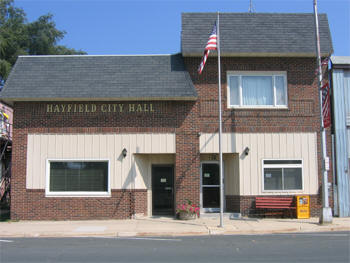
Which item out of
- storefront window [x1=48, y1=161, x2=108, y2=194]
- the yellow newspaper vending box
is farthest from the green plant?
the yellow newspaper vending box

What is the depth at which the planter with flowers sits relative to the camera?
48.5 ft

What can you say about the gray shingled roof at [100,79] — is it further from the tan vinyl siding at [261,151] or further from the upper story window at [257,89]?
the tan vinyl siding at [261,151]

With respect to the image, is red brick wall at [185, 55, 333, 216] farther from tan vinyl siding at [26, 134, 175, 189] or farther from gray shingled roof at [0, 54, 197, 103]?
tan vinyl siding at [26, 134, 175, 189]

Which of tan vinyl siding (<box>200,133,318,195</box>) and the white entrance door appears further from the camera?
the white entrance door

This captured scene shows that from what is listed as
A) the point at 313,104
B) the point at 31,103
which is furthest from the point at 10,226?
the point at 313,104

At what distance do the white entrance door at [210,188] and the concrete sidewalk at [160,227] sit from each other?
1.11 metres

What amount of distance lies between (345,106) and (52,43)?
3296 centimetres

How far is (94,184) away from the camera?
1528cm

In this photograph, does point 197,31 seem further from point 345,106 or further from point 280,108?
point 345,106

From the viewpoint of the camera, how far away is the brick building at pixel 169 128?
49.8 ft

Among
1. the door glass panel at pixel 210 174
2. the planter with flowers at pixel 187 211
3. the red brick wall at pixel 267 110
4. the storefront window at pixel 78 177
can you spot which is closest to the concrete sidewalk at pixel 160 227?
the planter with flowers at pixel 187 211

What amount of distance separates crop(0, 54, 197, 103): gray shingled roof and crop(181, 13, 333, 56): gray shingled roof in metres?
1.31

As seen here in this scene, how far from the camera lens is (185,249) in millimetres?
9375

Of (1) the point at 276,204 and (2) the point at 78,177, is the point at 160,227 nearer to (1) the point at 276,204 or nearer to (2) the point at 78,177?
(2) the point at 78,177
